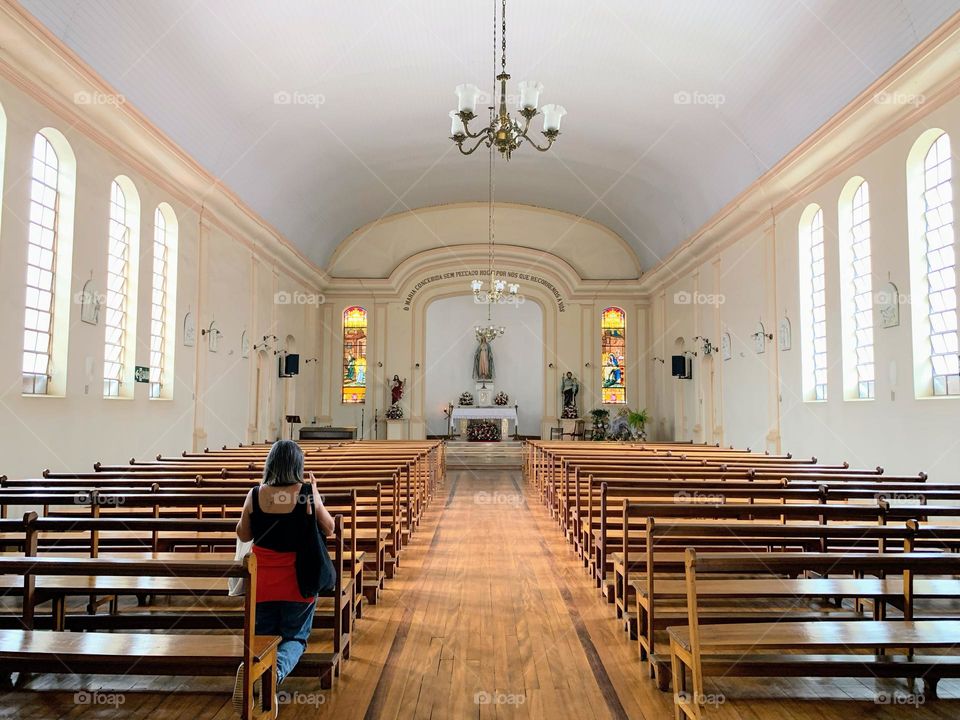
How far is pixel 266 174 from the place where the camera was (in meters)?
13.5

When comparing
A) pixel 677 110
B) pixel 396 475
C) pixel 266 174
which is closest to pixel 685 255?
pixel 677 110

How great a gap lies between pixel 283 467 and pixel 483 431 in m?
17.2

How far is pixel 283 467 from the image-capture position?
3352 mm

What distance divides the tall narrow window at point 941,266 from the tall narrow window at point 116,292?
9.93 meters

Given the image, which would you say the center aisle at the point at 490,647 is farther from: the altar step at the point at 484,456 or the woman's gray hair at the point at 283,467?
the altar step at the point at 484,456

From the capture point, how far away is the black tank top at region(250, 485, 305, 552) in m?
3.32

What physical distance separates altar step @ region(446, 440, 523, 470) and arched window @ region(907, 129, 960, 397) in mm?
10289

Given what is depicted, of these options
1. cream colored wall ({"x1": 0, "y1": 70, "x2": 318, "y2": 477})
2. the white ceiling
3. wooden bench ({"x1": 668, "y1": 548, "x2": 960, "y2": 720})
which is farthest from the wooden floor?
the white ceiling

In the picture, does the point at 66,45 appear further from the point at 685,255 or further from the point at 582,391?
the point at 582,391
